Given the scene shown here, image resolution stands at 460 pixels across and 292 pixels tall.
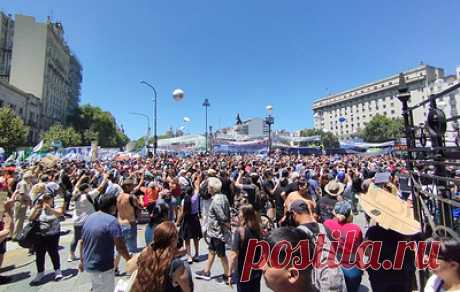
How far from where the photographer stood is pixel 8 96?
4225 centimetres

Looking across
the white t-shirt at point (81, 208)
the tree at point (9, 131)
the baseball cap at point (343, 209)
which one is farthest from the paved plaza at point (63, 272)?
the tree at point (9, 131)

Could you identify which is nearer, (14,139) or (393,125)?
(14,139)

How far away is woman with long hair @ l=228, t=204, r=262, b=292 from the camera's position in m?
3.10

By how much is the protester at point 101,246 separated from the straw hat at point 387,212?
2797 millimetres

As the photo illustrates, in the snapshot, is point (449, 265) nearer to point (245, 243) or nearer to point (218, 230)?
point (245, 243)

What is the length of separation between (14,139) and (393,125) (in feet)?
253

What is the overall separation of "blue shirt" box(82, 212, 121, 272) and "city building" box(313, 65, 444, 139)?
8836 cm

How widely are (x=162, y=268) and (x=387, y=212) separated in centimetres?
226

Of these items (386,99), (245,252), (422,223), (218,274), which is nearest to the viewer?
(422,223)

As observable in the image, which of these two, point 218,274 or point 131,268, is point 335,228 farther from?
point 218,274

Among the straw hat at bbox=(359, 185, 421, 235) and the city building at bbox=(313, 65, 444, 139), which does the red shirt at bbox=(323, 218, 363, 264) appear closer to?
the straw hat at bbox=(359, 185, 421, 235)

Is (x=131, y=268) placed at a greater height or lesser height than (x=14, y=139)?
lesser

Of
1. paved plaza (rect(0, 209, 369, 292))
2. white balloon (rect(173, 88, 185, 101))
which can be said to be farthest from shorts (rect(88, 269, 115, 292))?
white balloon (rect(173, 88, 185, 101))

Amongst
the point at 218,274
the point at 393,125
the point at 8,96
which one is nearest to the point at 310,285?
the point at 218,274
